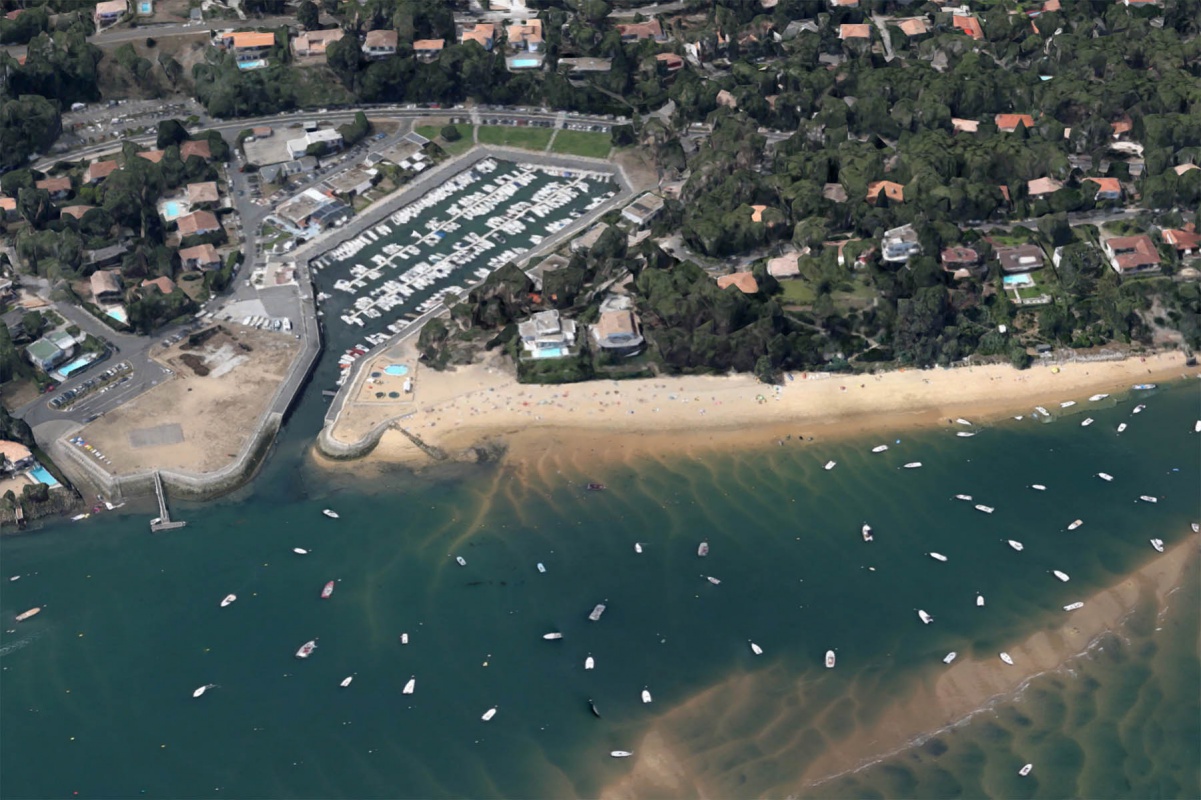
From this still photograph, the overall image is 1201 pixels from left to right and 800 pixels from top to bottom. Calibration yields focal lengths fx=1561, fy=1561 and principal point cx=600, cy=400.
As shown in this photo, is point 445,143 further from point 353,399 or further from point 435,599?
point 435,599

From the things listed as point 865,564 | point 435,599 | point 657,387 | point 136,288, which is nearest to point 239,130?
point 136,288

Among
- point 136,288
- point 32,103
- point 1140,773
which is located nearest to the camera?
point 1140,773

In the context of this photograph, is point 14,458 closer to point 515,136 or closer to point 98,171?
point 98,171

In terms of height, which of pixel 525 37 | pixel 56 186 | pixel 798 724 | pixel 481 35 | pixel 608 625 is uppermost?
pixel 481 35

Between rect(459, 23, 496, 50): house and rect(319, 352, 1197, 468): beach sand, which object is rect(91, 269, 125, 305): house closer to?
rect(319, 352, 1197, 468): beach sand

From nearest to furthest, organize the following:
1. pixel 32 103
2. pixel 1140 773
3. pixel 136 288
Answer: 1. pixel 1140 773
2. pixel 136 288
3. pixel 32 103

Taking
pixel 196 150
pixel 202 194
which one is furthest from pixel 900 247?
pixel 196 150
